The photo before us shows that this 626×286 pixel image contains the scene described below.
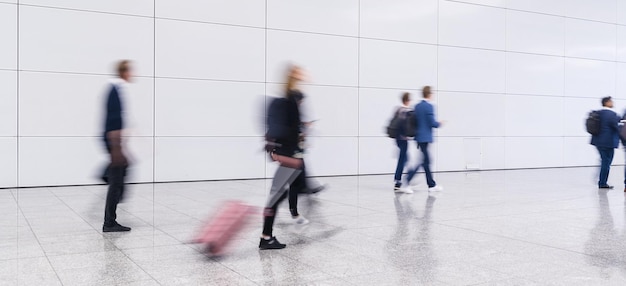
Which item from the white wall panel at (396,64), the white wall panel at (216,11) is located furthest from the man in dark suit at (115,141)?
the white wall panel at (396,64)

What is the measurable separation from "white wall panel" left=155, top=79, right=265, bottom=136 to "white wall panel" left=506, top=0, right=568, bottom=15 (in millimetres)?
9192

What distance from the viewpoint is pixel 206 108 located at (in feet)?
43.2

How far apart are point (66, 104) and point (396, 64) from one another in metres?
8.67

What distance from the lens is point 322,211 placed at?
8469mm

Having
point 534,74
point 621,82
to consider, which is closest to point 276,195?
point 534,74

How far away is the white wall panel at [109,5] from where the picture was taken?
11695mm

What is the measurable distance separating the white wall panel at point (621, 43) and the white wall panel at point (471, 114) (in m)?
5.89

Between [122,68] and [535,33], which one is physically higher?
[535,33]

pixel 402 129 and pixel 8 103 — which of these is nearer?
pixel 402 129

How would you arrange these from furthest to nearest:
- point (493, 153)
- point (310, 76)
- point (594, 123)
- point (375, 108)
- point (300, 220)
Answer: point (493, 153), point (375, 108), point (310, 76), point (594, 123), point (300, 220)

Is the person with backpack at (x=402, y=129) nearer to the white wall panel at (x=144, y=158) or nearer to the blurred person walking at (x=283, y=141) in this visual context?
the blurred person walking at (x=283, y=141)

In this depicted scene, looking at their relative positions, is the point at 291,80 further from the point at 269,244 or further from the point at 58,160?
the point at 58,160

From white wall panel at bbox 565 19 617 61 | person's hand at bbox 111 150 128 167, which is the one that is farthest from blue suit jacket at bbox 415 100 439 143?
white wall panel at bbox 565 19 617 61

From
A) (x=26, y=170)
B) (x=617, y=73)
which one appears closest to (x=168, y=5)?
(x=26, y=170)
